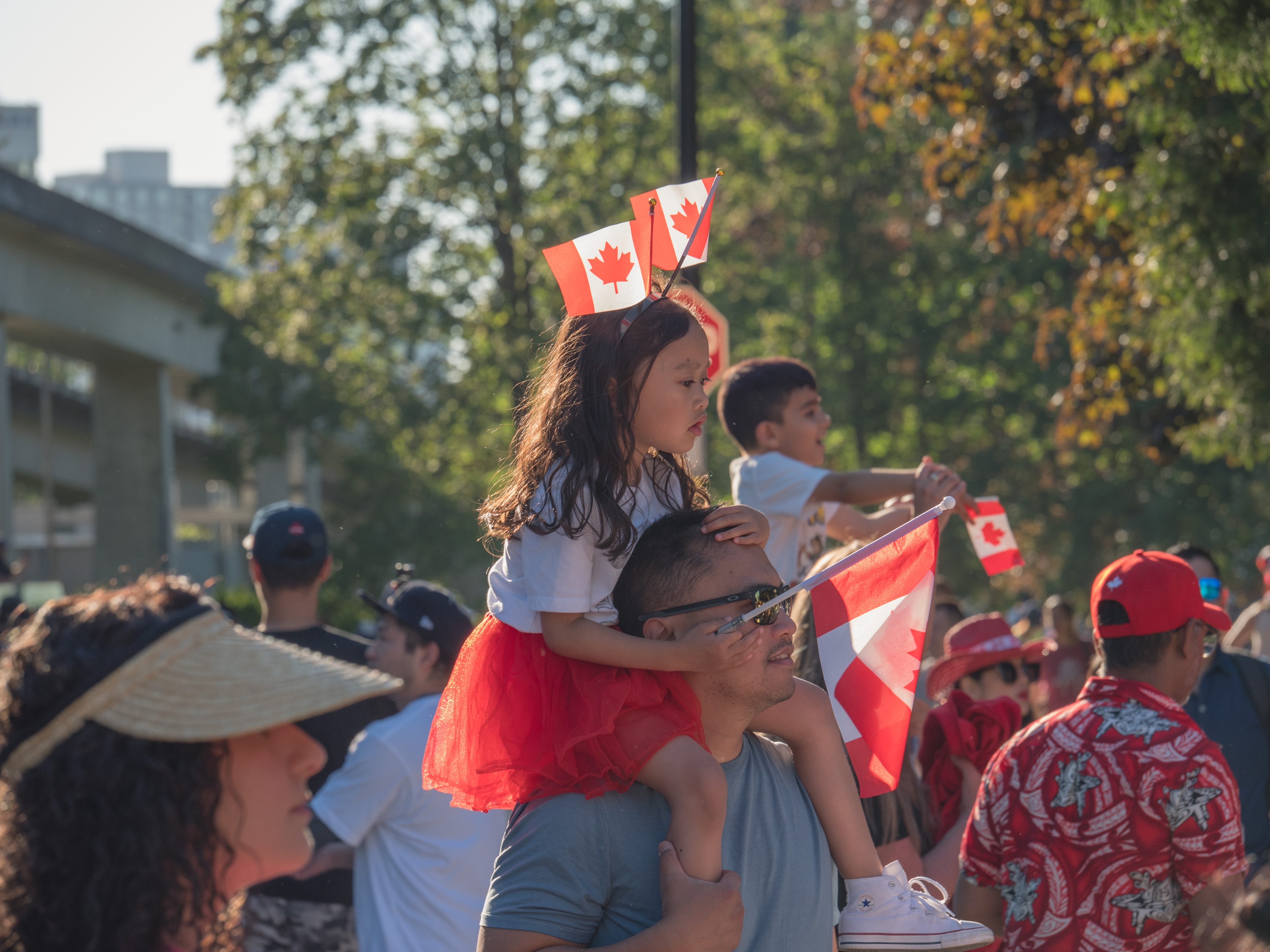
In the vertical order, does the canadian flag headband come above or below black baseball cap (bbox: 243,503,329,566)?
above

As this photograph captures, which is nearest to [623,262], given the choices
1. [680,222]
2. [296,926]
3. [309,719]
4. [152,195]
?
[680,222]

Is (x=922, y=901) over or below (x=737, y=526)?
below

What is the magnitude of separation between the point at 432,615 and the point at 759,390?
5.07ft

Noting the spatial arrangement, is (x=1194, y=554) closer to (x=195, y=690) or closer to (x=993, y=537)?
(x=993, y=537)

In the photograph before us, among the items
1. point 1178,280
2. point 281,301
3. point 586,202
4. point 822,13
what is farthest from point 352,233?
point 1178,280

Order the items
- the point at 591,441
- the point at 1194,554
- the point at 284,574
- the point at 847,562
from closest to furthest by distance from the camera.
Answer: the point at 847,562 < the point at 591,441 < the point at 284,574 < the point at 1194,554

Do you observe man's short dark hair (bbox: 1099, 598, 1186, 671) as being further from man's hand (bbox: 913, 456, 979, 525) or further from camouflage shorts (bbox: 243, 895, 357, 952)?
camouflage shorts (bbox: 243, 895, 357, 952)

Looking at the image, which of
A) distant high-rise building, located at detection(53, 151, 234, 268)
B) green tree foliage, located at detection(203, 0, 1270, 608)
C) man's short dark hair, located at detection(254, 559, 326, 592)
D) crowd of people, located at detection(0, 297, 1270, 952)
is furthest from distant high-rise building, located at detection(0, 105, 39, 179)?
distant high-rise building, located at detection(53, 151, 234, 268)

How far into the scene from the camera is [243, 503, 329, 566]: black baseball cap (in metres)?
5.43

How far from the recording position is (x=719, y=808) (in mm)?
2617

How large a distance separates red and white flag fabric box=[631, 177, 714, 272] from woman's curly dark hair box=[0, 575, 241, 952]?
1.82 metres

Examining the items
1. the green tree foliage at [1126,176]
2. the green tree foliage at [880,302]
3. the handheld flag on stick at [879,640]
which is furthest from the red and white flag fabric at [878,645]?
the green tree foliage at [880,302]

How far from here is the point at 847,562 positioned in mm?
2967

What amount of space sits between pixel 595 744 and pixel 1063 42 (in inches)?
303
